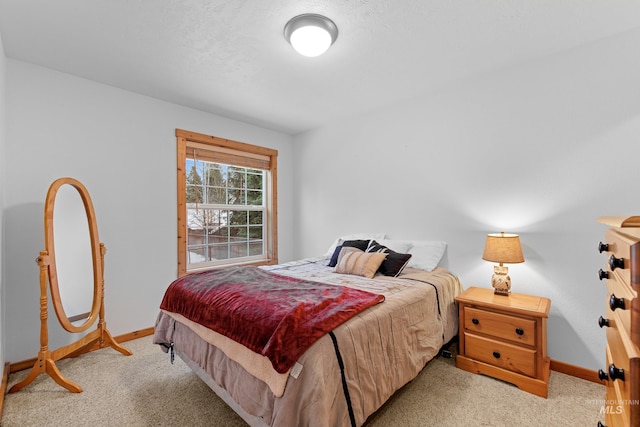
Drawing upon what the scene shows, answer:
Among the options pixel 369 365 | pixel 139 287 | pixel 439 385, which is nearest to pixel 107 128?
pixel 139 287

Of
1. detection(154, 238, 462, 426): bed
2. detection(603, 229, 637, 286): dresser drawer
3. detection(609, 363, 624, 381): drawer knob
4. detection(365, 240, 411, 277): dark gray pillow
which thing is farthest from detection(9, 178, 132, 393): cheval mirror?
detection(603, 229, 637, 286): dresser drawer

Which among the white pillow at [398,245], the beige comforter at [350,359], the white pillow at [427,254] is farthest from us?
the white pillow at [398,245]

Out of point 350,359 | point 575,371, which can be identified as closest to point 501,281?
point 575,371

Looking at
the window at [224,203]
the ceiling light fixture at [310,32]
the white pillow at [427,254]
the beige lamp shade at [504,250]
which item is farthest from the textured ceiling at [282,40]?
the white pillow at [427,254]

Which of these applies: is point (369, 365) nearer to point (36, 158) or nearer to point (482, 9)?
point (482, 9)

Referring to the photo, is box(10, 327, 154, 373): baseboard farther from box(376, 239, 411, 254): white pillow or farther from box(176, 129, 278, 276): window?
box(376, 239, 411, 254): white pillow

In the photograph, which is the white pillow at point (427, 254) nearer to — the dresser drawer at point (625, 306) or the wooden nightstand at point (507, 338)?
the wooden nightstand at point (507, 338)

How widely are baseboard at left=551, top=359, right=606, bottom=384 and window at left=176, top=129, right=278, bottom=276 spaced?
3.31 meters

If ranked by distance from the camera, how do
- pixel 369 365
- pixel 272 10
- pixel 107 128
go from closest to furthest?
pixel 369 365 → pixel 272 10 → pixel 107 128

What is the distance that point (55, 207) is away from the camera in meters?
2.30

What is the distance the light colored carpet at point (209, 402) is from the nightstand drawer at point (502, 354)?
138 millimetres

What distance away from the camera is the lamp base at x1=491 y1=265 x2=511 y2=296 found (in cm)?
230

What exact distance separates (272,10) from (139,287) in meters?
2.89

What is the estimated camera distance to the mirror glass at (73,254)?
2297mm
